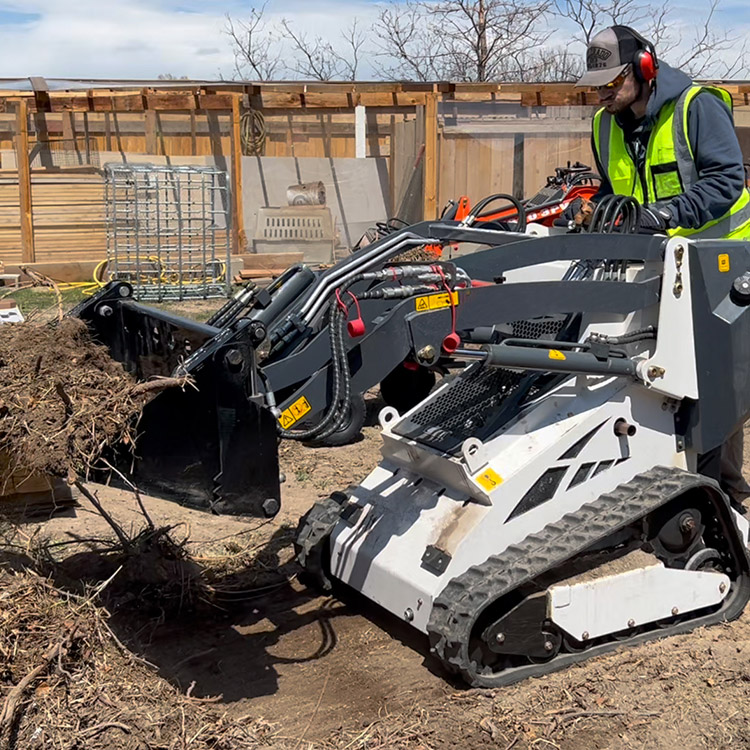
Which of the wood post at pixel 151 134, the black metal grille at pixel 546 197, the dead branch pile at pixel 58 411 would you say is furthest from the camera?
the wood post at pixel 151 134

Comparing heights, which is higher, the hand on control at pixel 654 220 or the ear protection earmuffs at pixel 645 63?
the ear protection earmuffs at pixel 645 63

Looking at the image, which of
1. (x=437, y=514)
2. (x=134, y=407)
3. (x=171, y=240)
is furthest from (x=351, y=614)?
(x=171, y=240)

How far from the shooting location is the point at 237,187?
1638 centimetres

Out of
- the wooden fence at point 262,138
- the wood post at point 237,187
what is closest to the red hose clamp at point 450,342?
the wooden fence at point 262,138

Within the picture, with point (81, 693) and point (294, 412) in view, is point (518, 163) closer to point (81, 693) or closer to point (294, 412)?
point (294, 412)

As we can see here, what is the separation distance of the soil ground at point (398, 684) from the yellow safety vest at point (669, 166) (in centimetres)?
181

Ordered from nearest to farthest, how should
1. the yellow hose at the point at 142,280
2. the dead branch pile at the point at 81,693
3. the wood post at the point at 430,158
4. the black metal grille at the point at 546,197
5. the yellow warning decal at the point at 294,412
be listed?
the dead branch pile at the point at 81,693 < the yellow warning decal at the point at 294,412 < the black metal grille at the point at 546,197 < the yellow hose at the point at 142,280 < the wood post at the point at 430,158

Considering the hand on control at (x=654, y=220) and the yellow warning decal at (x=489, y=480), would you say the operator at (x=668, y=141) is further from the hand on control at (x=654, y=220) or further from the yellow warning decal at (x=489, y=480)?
the yellow warning decal at (x=489, y=480)

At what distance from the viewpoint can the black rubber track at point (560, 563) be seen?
3928 mm

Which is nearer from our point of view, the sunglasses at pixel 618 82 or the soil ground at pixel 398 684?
the soil ground at pixel 398 684

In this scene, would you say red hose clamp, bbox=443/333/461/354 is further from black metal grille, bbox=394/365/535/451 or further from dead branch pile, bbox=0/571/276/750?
dead branch pile, bbox=0/571/276/750

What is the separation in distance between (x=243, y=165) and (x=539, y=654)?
13.8 meters

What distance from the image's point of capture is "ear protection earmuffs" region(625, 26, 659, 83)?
15.6ft

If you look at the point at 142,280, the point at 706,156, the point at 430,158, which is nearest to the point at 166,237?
the point at 142,280
